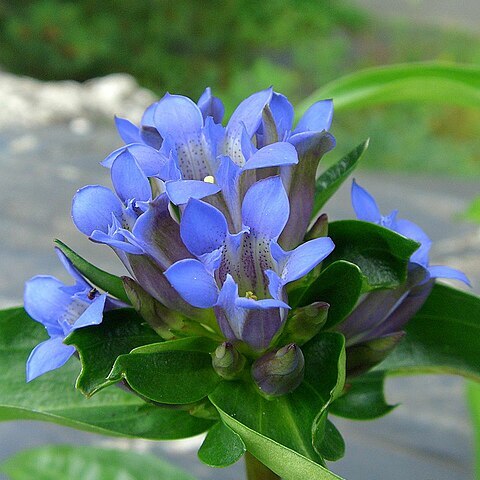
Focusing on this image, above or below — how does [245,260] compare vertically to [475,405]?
above

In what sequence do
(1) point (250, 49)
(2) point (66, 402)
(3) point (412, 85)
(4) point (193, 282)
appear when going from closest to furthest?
(4) point (193, 282) → (2) point (66, 402) → (3) point (412, 85) → (1) point (250, 49)

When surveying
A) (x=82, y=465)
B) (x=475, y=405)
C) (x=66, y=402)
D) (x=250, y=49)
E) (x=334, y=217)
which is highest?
(x=66, y=402)

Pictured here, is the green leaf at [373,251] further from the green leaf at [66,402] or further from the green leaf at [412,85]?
the green leaf at [412,85]

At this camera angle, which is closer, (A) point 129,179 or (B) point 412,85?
(A) point 129,179

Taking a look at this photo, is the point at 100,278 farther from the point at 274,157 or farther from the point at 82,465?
the point at 82,465

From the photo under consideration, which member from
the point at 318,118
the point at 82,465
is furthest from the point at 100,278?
the point at 82,465

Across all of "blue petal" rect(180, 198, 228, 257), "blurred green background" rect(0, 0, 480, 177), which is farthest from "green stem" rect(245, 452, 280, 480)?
"blurred green background" rect(0, 0, 480, 177)

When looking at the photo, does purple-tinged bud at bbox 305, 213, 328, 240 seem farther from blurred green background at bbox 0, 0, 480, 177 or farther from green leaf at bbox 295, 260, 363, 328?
blurred green background at bbox 0, 0, 480, 177
